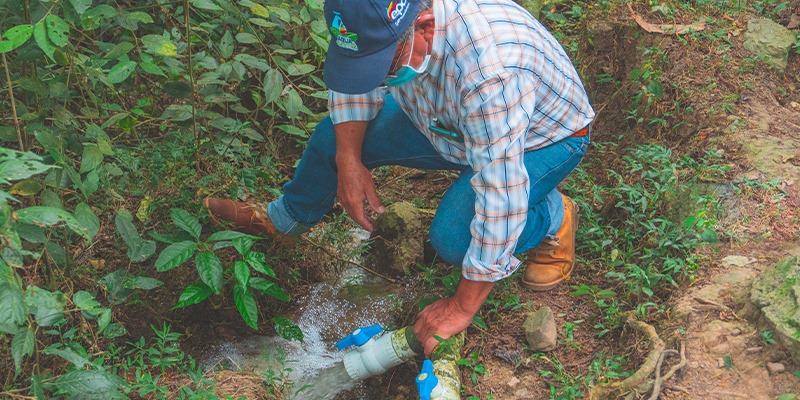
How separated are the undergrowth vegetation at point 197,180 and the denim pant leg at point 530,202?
0.24 m

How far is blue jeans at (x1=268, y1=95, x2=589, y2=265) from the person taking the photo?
7.85 feet

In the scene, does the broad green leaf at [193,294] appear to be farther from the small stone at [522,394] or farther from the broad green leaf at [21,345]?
the small stone at [522,394]

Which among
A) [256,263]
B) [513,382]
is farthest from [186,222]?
[513,382]

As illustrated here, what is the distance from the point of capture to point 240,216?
9.37ft

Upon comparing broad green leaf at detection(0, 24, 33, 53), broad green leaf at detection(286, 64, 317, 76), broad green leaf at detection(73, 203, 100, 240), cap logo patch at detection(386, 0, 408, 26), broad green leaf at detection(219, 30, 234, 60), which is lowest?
broad green leaf at detection(73, 203, 100, 240)

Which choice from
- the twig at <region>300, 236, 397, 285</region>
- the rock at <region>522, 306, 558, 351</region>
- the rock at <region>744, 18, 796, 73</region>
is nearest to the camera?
the rock at <region>522, 306, 558, 351</region>

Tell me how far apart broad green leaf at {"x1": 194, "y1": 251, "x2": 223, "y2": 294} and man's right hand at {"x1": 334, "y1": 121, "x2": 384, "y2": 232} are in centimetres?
46

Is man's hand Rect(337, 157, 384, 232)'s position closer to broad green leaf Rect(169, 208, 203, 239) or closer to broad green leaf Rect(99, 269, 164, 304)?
broad green leaf Rect(169, 208, 203, 239)

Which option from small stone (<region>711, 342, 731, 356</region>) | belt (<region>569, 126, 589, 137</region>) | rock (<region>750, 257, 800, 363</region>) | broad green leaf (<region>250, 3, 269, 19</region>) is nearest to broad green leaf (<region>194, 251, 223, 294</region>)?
broad green leaf (<region>250, 3, 269, 19</region>)

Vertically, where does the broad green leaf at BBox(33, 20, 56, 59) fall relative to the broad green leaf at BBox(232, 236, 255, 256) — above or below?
above

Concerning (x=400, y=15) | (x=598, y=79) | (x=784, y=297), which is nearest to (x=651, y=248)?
(x=784, y=297)

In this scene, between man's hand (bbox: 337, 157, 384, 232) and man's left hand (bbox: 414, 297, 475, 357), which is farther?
man's hand (bbox: 337, 157, 384, 232)

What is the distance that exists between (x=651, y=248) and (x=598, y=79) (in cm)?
115

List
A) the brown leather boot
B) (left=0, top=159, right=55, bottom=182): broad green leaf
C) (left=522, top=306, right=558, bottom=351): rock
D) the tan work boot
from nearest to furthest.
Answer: (left=0, top=159, right=55, bottom=182): broad green leaf
(left=522, top=306, right=558, bottom=351): rock
the tan work boot
the brown leather boot
